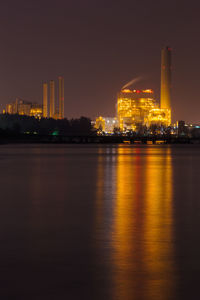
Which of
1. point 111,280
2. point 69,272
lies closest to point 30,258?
point 69,272

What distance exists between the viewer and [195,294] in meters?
6.45

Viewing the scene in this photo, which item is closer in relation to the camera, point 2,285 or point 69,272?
point 2,285

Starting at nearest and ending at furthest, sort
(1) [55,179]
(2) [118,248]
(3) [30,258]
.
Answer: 1. (3) [30,258]
2. (2) [118,248]
3. (1) [55,179]

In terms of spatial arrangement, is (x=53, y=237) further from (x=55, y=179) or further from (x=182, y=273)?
(x=55, y=179)

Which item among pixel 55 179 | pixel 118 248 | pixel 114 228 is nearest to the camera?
pixel 118 248

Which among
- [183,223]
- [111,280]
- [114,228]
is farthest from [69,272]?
[183,223]

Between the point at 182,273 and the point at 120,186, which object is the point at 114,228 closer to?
the point at 182,273

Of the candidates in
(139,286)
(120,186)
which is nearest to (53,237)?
(139,286)

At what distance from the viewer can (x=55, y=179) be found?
24375mm

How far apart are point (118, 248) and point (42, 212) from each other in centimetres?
483

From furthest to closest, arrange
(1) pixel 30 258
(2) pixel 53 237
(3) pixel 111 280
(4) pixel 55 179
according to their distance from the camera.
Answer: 1. (4) pixel 55 179
2. (2) pixel 53 237
3. (1) pixel 30 258
4. (3) pixel 111 280

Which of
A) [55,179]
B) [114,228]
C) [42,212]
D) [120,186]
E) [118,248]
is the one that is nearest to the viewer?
[118,248]

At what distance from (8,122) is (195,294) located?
184 metres

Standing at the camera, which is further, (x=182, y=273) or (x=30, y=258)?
(x=30, y=258)
